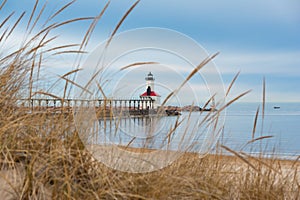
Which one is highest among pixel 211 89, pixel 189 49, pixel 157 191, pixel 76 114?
pixel 189 49

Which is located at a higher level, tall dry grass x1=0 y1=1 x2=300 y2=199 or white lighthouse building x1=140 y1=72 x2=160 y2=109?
white lighthouse building x1=140 y1=72 x2=160 y2=109

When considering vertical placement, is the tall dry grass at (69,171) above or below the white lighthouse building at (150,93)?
below

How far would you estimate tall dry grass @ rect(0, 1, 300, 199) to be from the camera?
61.2 inches

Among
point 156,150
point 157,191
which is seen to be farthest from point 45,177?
point 156,150

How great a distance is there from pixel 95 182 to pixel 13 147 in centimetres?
44

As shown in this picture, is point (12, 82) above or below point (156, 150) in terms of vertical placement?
above

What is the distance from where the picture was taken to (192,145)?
2178 mm

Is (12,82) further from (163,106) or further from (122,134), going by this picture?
(163,106)

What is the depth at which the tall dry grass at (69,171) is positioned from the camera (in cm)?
155

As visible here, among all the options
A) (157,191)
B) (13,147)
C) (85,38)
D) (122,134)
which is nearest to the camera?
(157,191)

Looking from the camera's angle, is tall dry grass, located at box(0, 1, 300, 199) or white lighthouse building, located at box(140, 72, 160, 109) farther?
white lighthouse building, located at box(140, 72, 160, 109)

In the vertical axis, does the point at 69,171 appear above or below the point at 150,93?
below

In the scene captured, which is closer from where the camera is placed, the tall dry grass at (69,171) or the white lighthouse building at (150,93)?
the tall dry grass at (69,171)

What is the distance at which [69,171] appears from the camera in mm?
1707
